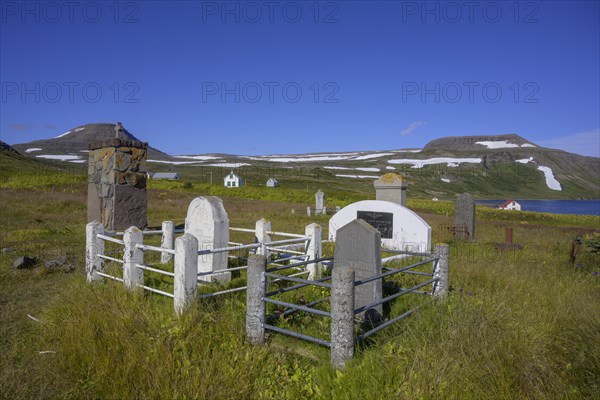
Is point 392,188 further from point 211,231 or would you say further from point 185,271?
point 185,271

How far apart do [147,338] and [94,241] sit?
3.53 m

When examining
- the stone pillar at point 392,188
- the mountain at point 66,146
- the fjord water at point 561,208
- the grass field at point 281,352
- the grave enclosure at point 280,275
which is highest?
the mountain at point 66,146

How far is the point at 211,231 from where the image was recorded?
7160 millimetres

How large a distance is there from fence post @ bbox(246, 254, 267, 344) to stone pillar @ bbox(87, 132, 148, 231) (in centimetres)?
777

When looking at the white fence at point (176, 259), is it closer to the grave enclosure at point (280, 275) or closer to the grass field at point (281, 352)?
the grave enclosure at point (280, 275)

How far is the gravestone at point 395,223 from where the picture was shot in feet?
35.3

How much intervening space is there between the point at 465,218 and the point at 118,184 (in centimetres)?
1158

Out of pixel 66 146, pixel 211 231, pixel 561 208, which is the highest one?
pixel 66 146

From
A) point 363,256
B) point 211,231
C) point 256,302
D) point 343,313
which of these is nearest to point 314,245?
point 211,231

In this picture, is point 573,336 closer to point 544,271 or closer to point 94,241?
point 544,271

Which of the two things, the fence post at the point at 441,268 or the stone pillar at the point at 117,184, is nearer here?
the fence post at the point at 441,268

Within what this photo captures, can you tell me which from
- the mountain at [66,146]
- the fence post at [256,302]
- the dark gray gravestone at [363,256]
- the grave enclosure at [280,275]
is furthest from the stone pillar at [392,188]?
the mountain at [66,146]

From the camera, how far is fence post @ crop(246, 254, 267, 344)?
4.56m

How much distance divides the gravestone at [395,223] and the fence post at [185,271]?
242 inches
